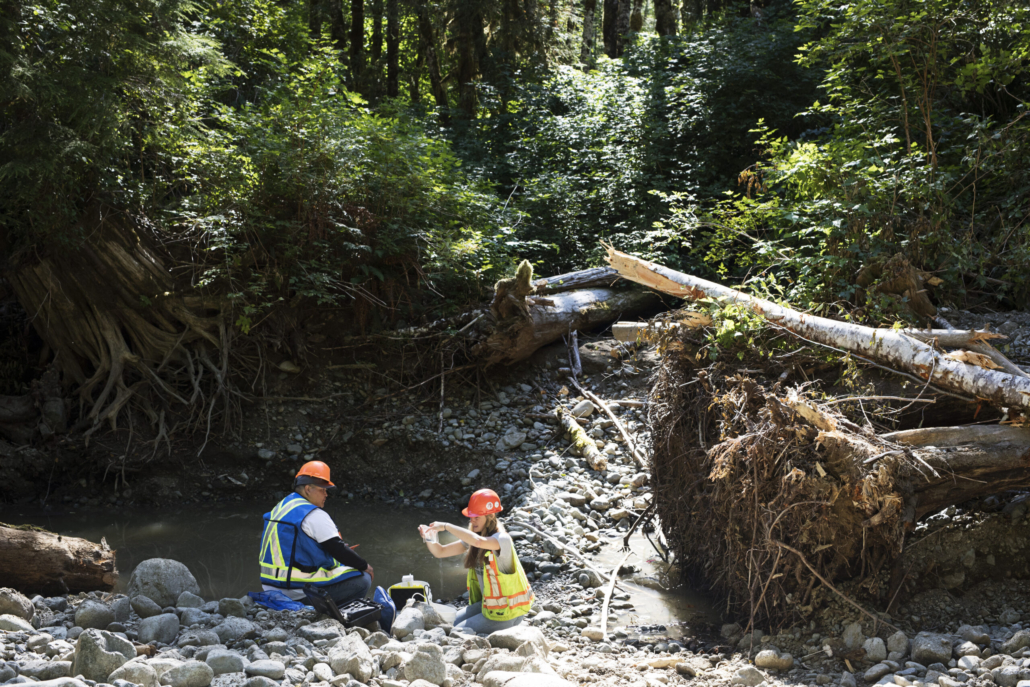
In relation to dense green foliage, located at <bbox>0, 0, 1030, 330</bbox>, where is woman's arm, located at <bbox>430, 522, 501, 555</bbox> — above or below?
below

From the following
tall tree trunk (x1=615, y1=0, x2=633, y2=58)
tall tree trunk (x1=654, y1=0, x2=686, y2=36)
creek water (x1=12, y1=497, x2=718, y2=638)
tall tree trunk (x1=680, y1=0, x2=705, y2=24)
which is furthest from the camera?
tall tree trunk (x1=680, y1=0, x2=705, y2=24)

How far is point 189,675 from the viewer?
10.7 ft

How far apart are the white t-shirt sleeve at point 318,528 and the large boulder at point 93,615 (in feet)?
3.86

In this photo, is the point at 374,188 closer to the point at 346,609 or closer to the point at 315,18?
the point at 346,609

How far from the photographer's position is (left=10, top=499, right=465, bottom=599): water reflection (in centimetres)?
647

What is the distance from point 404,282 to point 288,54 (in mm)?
4879

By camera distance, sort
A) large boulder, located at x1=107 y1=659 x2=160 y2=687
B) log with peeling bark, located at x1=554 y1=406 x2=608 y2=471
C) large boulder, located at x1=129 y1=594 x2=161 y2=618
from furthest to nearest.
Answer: log with peeling bark, located at x1=554 y1=406 x2=608 y2=471 → large boulder, located at x1=129 y1=594 x2=161 y2=618 → large boulder, located at x1=107 y1=659 x2=160 y2=687

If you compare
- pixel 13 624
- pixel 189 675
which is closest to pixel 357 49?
pixel 13 624

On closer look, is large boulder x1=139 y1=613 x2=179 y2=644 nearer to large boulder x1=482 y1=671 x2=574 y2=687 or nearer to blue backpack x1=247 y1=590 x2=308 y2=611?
blue backpack x1=247 y1=590 x2=308 y2=611

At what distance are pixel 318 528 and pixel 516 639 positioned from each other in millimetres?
1460

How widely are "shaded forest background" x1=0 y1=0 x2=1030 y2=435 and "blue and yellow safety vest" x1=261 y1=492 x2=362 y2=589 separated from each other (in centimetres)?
401

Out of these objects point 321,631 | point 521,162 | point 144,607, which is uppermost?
point 521,162

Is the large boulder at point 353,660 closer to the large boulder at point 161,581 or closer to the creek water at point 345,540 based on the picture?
the large boulder at point 161,581

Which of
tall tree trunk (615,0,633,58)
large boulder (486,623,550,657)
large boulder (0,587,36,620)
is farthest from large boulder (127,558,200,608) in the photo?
tall tree trunk (615,0,633,58)
